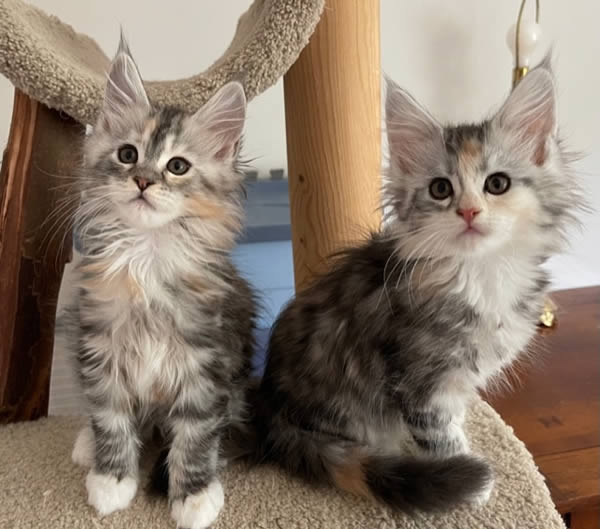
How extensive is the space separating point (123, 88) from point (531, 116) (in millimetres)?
647

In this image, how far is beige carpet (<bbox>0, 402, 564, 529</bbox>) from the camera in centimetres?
91

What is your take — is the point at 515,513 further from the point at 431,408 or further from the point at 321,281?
the point at 321,281

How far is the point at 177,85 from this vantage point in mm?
1194

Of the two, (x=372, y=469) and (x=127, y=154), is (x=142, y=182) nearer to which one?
(x=127, y=154)

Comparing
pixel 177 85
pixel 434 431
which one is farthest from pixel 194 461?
pixel 177 85

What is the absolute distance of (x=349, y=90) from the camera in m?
1.23

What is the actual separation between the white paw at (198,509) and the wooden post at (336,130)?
1.68 ft

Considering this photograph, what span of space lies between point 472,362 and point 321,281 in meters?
0.32

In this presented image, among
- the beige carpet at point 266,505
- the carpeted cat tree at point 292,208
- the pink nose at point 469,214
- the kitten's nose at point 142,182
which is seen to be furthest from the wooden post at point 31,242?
the pink nose at point 469,214

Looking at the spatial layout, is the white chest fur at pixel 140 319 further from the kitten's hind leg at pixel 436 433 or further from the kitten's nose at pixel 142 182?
the kitten's hind leg at pixel 436 433

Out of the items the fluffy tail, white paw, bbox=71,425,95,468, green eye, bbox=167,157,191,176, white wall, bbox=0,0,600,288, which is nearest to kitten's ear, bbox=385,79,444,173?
green eye, bbox=167,157,191,176

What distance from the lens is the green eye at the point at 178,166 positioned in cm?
91

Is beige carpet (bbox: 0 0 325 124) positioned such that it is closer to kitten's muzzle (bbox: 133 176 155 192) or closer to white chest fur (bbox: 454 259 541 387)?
kitten's muzzle (bbox: 133 176 155 192)

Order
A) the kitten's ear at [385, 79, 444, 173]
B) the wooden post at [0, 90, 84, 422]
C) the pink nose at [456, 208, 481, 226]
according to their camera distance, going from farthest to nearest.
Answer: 1. the wooden post at [0, 90, 84, 422]
2. the kitten's ear at [385, 79, 444, 173]
3. the pink nose at [456, 208, 481, 226]
